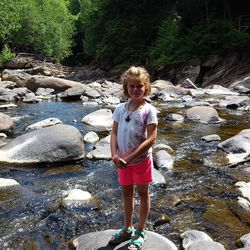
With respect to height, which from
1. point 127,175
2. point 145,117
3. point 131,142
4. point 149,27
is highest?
point 145,117

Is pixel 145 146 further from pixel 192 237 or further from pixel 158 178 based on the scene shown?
pixel 158 178

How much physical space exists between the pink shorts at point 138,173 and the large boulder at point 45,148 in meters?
3.57

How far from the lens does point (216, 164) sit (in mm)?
6863

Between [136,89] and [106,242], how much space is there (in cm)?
157

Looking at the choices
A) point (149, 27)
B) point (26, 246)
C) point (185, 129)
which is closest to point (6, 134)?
point (185, 129)

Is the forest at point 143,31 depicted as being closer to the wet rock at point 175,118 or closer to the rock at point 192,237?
the wet rock at point 175,118

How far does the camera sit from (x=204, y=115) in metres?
11.2

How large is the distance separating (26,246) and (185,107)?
35.9ft

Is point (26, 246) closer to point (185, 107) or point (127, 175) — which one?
point (127, 175)

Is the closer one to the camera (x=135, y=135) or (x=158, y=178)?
(x=135, y=135)

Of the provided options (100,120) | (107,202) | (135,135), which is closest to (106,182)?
(107,202)

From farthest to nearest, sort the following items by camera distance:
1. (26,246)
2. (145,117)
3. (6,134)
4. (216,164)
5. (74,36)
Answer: (74,36) < (6,134) < (216,164) < (26,246) < (145,117)

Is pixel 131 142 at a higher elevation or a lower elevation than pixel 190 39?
higher

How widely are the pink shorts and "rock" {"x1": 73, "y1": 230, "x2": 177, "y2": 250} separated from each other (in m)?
0.65
